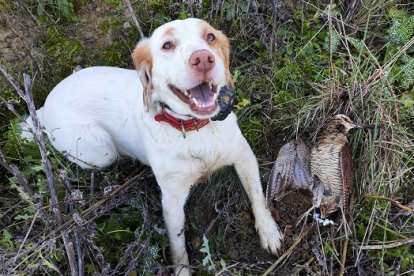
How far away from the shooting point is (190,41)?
2562 millimetres

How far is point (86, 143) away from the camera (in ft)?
11.1

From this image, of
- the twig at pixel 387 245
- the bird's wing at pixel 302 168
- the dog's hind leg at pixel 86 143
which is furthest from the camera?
the dog's hind leg at pixel 86 143

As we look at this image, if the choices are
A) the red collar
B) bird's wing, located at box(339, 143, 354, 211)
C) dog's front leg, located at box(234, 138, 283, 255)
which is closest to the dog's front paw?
dog's front leg, located at box(234, 138, 283, 255)

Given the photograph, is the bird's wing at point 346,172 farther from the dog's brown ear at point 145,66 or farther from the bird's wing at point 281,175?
the dog's brown ear at point 145,66

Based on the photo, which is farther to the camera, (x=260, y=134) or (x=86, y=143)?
(x=260, y=134)

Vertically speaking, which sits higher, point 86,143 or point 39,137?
point 39,137

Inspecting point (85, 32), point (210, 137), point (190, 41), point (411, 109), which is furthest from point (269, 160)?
point (85, 32)

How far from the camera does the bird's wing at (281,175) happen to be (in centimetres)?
311

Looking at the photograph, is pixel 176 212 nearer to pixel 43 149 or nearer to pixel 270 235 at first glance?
pixel 270 235

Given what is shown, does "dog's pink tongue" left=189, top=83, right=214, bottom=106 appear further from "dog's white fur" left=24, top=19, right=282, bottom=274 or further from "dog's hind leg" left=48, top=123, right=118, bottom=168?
"dog's hind leg" left=48, top=123, right=118, bottom=168

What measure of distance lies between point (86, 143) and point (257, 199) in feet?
3.94

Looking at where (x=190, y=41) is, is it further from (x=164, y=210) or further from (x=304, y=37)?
(x=304, y=37)

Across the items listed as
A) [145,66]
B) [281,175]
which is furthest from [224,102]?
[281,175]

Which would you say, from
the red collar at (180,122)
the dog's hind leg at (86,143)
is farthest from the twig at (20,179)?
the red collar at (180,122)
